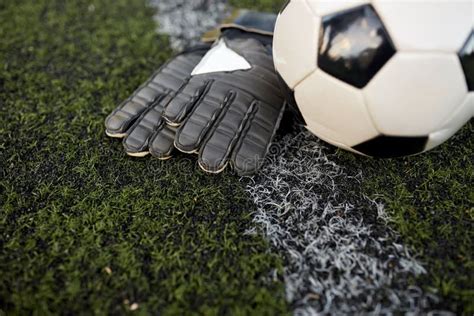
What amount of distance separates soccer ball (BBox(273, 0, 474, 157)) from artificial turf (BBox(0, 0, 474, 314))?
252 mm

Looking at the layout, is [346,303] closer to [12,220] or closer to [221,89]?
[221,89]

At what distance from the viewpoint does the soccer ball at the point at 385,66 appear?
43.9 inches

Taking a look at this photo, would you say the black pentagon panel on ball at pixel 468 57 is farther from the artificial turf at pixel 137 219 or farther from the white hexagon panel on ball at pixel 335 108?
the artificial turf at pixel 137 219

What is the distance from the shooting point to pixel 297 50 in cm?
127

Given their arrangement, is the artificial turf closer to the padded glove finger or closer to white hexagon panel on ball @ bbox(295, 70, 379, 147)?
the padded glove finger

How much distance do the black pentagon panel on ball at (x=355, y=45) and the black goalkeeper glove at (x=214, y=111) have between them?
40cm

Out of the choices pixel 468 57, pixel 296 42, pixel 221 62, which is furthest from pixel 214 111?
pixel 468 57

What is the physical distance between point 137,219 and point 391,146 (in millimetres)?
845

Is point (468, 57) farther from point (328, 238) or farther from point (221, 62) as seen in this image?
point (221, 62)

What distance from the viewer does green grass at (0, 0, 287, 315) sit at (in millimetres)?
1213

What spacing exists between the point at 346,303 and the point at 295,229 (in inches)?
11.0

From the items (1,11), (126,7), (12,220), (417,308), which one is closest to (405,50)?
(417,308)

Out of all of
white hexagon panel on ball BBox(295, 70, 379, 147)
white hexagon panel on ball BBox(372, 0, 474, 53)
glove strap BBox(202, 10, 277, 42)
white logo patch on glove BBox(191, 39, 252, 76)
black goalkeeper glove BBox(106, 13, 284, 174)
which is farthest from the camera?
glove strap BBox(202, 10, 277, 42)

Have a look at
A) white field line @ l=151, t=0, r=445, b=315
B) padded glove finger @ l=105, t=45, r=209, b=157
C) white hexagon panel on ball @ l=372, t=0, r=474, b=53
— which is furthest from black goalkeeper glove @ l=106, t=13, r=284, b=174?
white hexagon panel on ball @ l=372, t=0, r=474, b=53
